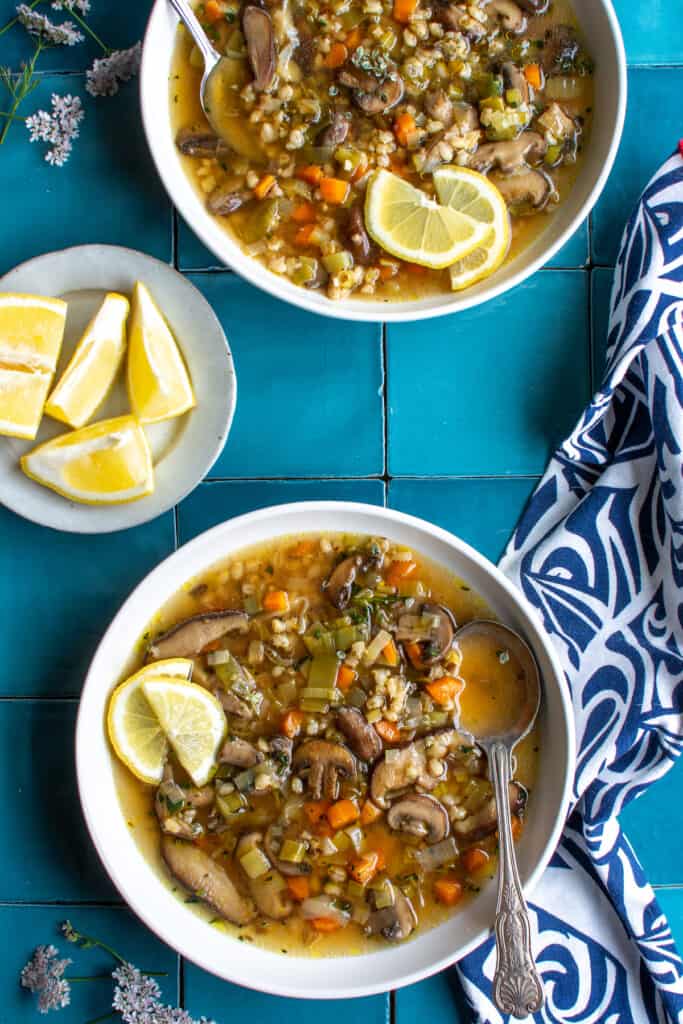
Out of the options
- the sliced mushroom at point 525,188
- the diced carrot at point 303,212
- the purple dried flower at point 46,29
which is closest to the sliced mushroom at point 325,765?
the diced carrot at point 303,212

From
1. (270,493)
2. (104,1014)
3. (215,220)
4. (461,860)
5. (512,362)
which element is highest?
(215,220)

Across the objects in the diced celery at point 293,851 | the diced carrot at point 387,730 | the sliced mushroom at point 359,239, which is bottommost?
the diced celery at point 293,851

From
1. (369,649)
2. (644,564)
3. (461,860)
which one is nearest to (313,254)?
(369,649)

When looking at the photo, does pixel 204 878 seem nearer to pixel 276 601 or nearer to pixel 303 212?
pixel 276 601

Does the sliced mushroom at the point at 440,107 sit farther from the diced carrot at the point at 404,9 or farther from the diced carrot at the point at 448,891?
the diced carrot at the point at 448,891

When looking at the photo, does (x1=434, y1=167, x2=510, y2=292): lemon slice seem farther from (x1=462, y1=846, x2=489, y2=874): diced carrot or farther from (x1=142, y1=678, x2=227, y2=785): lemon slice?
(x1=462, y1=846, x2=489, y2=874): diced carrot

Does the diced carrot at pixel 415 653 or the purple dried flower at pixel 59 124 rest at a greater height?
the purple dried flower at pixel 59 124

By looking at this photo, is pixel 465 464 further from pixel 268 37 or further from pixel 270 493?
pixel 268 37
